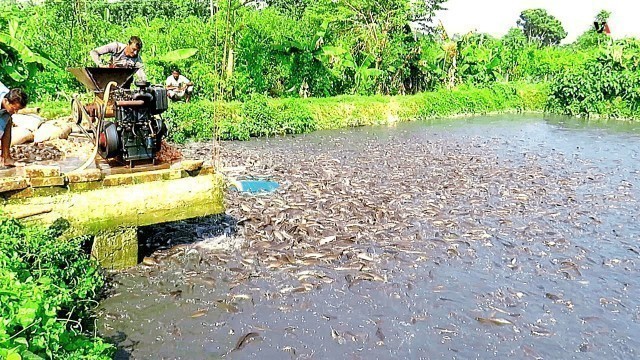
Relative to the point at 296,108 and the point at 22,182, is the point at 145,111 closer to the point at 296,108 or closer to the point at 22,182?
the point at 22,182

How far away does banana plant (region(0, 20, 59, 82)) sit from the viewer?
13.0m

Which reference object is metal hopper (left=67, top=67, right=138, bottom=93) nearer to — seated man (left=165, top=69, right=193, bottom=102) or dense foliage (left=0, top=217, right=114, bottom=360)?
dense foliage (left=0, top=217, right=114, bottom=360)

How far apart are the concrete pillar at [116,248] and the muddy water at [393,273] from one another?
7.7 inches

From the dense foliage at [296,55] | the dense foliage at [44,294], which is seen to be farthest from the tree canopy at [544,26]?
the dense foliage at [44,294]

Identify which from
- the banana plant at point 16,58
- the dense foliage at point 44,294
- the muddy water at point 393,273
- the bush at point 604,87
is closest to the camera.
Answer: the dense foliage at point 44,294

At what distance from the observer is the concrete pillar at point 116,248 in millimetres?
6297

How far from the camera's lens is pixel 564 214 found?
9641 mm

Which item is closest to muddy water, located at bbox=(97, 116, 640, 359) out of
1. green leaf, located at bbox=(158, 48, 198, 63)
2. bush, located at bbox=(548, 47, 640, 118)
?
green leaf, located at bbox=(158, 48, 198, 63)

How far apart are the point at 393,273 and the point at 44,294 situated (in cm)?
419

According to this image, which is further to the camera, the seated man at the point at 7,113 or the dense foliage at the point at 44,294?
the seated man at the point at 7,113

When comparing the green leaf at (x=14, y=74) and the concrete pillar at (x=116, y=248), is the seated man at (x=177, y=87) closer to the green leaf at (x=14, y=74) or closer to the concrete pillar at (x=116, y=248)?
the green leaf at (x=14, y=74)

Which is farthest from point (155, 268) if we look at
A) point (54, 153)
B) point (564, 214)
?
point (564, 214)

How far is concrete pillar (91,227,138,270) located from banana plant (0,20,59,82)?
8.91 metres

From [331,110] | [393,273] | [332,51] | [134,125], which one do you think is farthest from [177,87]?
[393,273]
